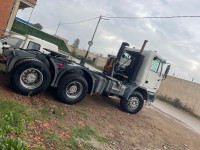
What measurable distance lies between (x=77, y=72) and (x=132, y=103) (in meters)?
3.04

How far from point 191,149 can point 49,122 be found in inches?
195

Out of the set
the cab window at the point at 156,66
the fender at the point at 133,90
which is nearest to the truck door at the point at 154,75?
the cab window at the point at 156,66

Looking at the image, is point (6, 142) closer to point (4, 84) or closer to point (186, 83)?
point (4, 84)

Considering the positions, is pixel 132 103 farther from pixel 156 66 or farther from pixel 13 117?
pixel 13 117

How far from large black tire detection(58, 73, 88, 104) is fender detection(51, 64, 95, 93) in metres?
0.15

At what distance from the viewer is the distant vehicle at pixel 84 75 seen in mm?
4992

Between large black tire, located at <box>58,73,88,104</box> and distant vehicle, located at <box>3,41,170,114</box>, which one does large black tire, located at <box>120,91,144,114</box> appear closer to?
distant vehicle, located at <box>3,41,170,114</box>

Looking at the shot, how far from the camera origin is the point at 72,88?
585 centimetres

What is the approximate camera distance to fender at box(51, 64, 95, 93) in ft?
18.1

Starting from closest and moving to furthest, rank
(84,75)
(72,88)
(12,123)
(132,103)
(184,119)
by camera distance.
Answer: (12,123)
(72,88)
(84,75)
(132,103)
(184,119)

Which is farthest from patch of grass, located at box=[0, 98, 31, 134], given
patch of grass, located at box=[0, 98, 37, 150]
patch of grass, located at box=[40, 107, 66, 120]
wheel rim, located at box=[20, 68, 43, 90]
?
wheel rim, located at box=[20, 68, 43, 90]

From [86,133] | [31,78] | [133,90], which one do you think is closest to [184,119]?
[133,90]

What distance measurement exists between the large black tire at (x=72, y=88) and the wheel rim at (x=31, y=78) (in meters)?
0.68

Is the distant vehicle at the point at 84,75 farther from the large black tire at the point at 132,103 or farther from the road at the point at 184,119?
the road at the point at 184,119
